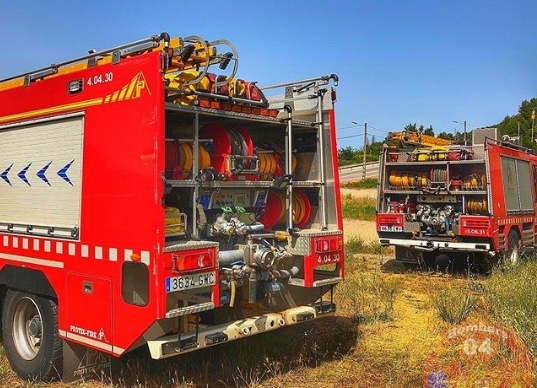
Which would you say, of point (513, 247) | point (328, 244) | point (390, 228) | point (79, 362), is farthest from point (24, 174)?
point (513, 247)

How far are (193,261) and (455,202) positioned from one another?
8.39 metres

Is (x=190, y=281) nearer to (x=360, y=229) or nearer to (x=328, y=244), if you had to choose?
(x=328, y=244)

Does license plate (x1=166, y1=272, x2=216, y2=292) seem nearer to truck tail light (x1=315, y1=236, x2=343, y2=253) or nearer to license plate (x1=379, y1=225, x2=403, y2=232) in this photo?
truck tail light (x1=315, y1=236, x2=343, y2=253)

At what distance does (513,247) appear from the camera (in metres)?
12.2

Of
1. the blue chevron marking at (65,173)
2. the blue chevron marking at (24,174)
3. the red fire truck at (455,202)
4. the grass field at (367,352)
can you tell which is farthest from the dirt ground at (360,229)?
the blue chevron marking at (65,173)

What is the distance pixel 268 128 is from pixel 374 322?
2932 millimetres

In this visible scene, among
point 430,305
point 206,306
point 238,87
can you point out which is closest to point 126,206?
point 206,306

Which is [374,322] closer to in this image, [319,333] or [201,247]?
[319,333]

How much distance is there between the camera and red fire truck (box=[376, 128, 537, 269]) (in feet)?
36.3

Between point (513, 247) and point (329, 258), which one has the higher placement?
point (329, 258)

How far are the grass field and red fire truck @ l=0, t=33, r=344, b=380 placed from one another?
522 mm

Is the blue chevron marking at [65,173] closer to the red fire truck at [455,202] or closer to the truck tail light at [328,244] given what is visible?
the truck tail light at [328,244]

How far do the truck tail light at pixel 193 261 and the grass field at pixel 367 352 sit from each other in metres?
1.15

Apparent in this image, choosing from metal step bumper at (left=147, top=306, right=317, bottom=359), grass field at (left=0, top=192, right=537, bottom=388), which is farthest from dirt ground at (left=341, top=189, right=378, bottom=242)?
metal step bumper at (left=147, top=306, right=317, bottom=359)
